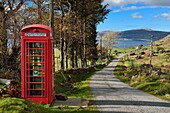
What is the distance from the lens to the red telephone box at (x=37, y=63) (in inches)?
480

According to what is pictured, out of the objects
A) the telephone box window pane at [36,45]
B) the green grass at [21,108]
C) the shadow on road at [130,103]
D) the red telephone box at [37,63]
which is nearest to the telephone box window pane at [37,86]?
the red telephone box at [37,63]

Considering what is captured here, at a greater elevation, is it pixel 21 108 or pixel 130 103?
pixel 21 108

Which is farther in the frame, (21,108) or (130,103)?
(130,103)

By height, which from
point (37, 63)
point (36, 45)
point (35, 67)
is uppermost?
point (36, 45)

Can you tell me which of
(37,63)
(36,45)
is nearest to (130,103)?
(37,63)

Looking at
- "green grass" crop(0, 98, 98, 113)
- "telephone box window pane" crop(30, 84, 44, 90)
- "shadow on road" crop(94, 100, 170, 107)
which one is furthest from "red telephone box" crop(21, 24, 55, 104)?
"shadow on road" crop(94, 100, 170, 107)

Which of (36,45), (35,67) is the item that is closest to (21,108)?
(35,67)

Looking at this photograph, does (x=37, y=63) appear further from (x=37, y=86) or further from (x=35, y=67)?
(x=37, y=86)

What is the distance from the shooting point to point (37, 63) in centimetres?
1241

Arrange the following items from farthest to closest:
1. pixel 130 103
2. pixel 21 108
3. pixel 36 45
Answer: pixel 130 103 → pixel 36 45 → pixel 21 108

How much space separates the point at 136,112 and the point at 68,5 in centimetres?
3150

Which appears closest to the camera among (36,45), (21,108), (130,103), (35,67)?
(21,108)

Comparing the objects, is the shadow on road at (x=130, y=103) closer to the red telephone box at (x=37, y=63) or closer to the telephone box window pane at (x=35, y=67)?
the red telephone box at (x=37, y=63)

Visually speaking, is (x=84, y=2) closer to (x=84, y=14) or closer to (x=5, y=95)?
(x=84, y=14)
